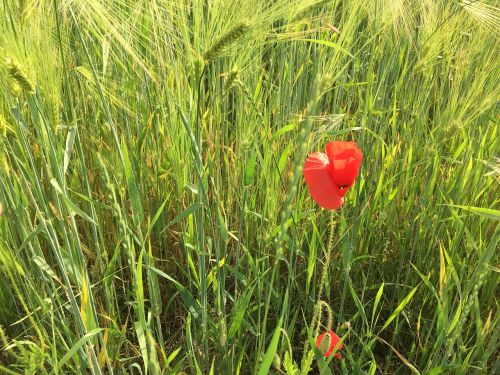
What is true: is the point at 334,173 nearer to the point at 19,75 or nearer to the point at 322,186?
the point at 322,186

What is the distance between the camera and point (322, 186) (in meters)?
0.72

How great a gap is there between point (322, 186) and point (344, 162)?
5 centimetres

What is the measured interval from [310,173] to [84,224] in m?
0.65

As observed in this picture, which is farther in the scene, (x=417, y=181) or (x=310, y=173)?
(x=417, y=181)

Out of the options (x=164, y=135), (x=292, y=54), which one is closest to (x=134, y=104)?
(x=164, y=135)

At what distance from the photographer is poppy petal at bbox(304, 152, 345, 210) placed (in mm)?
708

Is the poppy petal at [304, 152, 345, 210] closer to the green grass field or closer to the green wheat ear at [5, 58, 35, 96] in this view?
the green grass field

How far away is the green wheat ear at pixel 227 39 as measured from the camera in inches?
Result: 24.0

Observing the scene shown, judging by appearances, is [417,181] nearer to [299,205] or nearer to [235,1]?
[299,205]

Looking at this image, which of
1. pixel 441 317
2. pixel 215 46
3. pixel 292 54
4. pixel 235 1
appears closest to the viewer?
pixel 215 46

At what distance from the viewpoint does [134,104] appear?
3.68ft

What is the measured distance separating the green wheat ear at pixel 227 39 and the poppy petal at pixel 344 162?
208 millimetres

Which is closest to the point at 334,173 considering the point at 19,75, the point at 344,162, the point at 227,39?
the point at 344,162

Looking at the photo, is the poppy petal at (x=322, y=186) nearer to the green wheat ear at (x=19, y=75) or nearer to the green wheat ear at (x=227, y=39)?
the green wheat ear at (x=227, y=39)
